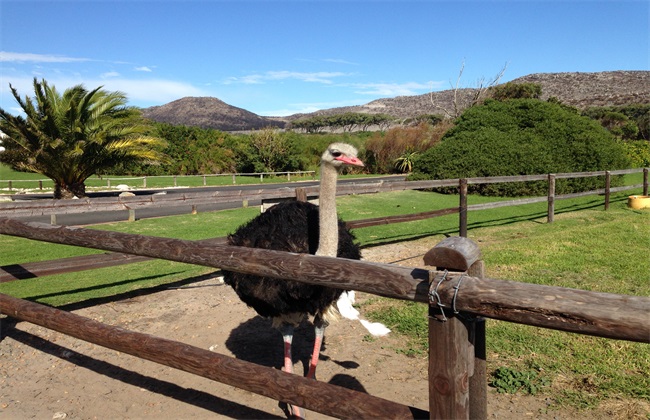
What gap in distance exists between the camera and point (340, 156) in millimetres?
3383

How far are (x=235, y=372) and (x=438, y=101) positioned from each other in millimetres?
99157

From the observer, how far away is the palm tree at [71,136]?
55.6 feet

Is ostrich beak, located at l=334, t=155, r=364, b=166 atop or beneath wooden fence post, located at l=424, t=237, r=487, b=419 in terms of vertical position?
atop

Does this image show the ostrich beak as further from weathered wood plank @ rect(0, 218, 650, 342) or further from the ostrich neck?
weathered wood plank @ rect(0, 218, 650, 342)

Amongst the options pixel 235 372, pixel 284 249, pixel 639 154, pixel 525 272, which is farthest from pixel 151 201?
pixel 639 154

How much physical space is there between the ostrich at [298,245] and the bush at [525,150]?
13.8 meters

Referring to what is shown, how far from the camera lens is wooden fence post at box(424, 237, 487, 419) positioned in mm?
1815

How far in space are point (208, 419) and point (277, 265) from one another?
1.48 meters

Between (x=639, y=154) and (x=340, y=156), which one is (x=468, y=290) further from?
A: (x=639, y=154)

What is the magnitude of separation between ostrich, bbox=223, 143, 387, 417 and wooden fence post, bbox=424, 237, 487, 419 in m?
1.37

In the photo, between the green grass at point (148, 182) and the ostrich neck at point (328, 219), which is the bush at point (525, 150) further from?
the ostrich neck at point (328, 219)

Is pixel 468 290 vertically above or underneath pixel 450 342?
above

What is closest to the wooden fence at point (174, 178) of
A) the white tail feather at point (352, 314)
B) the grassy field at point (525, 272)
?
the grassy field at point (525, 272)

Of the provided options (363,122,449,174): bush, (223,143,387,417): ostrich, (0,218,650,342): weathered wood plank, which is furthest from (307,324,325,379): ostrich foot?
(363,122,449,174): bush
